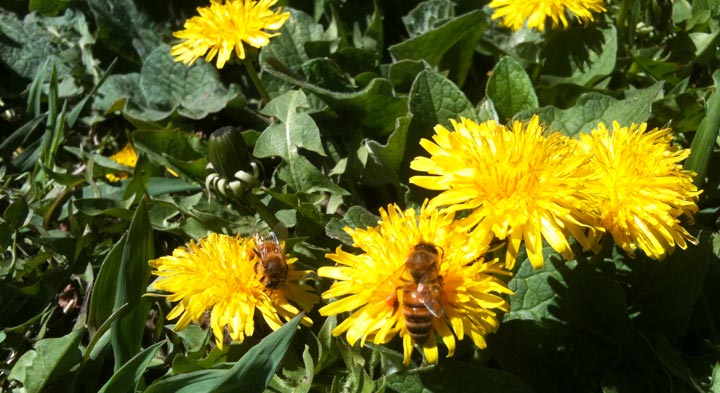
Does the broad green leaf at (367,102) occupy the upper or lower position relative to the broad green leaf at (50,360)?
upper

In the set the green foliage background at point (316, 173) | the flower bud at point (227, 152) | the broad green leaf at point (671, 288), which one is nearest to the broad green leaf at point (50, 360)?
the green foliage background at point (316, 173)

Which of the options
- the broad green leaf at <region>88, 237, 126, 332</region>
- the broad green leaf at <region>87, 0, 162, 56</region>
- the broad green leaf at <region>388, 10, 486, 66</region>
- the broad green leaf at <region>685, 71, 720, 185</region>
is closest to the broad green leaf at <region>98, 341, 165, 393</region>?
the broad green leaf at <region>88, 237, 126, 332</region>

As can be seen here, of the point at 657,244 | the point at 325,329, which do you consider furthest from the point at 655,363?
the point at 325,329

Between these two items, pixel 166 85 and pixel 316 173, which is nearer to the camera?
pixel 316 173

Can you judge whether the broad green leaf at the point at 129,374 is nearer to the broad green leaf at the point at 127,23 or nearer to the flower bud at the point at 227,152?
the flower bud at the point at 227,152

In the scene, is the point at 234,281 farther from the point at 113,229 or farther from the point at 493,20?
the point at 493,20

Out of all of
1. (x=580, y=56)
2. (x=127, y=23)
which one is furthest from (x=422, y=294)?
(x=127, y=23)

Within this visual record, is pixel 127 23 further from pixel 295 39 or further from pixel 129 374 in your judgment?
pixel 129 374
